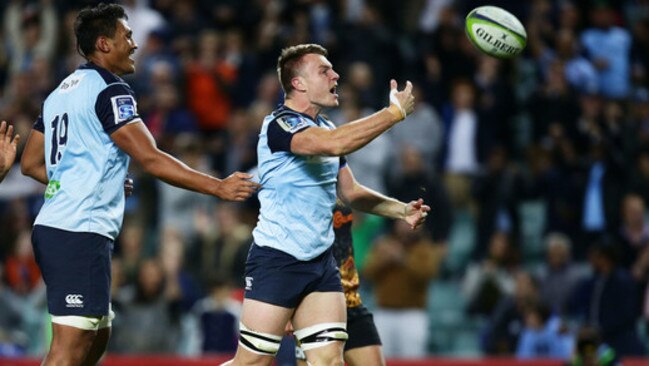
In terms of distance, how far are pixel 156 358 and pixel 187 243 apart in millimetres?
2216

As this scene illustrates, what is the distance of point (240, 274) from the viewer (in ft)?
47.6

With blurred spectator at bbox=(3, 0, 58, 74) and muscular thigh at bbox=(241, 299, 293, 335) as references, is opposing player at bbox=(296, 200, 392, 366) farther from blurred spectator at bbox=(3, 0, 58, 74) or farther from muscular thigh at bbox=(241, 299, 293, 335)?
blurred spectator at bbox=(3, 0, 58, 74)

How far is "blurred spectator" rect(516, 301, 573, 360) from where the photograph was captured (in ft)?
45.2

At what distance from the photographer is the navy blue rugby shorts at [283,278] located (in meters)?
8.02

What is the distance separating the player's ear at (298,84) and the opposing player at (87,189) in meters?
0.80

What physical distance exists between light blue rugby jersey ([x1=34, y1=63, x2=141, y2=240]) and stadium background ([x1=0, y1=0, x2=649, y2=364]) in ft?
19.0

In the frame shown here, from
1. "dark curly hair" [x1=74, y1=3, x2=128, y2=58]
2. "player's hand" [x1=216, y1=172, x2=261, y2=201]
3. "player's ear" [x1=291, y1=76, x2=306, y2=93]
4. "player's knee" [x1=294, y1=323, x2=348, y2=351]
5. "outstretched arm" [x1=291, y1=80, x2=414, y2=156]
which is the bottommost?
"player's knee" [x1=294, y1=323, x2=348, y2=351]

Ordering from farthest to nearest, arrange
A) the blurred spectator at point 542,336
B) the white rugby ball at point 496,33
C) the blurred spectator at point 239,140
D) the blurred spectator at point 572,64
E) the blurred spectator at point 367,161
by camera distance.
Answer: the blurred spectator at point 572,64 → the blurred spectator at point 239,140 → the blurred spectator at point 367,161 → the blurred spectator at point 542,336 → the white rugby ball at point 496,33

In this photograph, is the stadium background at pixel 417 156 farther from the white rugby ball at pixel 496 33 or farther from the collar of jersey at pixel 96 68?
the collar of jersey at pixel 96 68

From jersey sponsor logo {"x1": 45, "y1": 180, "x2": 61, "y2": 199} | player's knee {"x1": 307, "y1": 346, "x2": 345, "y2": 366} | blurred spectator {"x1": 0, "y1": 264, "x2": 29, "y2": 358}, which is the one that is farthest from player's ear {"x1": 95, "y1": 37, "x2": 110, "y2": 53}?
blurred spectator {"x1": 0, "y1": 264, "x2": 29, "y2": 358}

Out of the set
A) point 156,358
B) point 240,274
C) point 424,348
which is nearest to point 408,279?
point 424,348

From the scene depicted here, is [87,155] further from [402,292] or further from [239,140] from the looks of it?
[239,140]

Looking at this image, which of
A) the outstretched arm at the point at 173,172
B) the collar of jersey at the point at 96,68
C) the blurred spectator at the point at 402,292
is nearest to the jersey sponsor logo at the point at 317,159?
the outstretched arm at the point at 173,172

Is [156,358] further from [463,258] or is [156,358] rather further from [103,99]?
[103,99]
